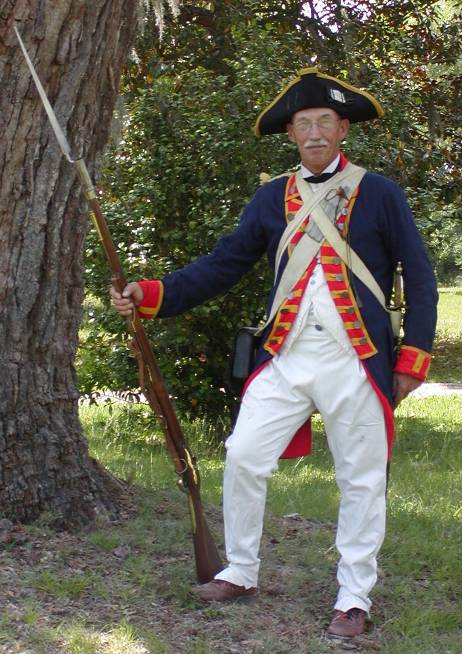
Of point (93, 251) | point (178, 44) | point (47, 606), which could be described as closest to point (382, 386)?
point (47, 606)

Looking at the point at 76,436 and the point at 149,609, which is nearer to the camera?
the point at 149,609

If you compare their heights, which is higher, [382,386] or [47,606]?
[382,386]

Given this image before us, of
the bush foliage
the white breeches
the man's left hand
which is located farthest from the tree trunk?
the bush foliage

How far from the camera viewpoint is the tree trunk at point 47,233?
4.30m

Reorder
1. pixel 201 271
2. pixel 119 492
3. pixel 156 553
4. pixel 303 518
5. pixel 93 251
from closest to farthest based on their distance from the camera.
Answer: pixel 201 271 < pixel 156 553 < pixel 119 492 < pixel 303 518 < pixel 93 251

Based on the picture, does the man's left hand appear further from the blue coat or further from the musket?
the musket

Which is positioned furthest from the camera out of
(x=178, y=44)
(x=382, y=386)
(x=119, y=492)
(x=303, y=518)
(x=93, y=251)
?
(x=178, y=44)

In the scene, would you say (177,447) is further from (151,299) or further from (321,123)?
(321,123)

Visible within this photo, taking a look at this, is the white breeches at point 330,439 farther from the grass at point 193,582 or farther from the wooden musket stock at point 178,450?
the grass at point 193,582

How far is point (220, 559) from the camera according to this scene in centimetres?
428

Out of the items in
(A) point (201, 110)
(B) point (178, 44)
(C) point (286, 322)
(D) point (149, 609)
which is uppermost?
(B) point (178, 44)

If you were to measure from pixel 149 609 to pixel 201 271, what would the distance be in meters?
1.33

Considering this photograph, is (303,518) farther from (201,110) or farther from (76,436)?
(201,110)

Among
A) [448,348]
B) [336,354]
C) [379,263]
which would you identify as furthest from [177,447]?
[448,348]
